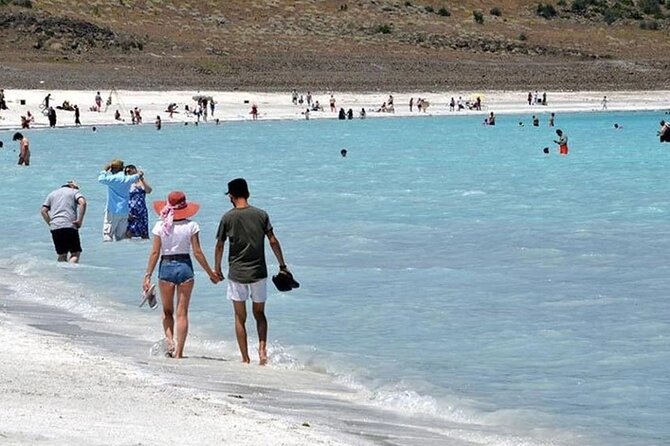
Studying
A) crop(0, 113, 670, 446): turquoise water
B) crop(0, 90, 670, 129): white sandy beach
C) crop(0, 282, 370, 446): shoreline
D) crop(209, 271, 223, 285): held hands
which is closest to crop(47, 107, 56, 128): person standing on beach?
crop(0, 90, 670, 129): white sandy beach

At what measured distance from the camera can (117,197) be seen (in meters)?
19.5

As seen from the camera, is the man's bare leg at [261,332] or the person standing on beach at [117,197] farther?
the person standing on beach at [117,197]

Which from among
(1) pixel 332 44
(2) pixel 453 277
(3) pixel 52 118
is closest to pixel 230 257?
(2) pixel 453 277

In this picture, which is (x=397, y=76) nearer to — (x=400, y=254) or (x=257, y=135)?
(x=257, y=135)

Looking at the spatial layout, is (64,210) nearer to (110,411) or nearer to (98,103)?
(110,411)

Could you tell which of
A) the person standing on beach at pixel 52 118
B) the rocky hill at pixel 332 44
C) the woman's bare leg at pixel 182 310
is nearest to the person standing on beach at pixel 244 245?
the woman's bare leg at pixel 182 310

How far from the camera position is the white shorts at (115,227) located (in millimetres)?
19984

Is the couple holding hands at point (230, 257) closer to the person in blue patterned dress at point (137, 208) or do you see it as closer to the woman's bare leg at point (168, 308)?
the woman's bare leg at point (168, 308)

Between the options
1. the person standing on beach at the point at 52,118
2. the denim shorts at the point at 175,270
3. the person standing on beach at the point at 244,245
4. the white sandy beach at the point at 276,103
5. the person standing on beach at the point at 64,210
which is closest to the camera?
the person standing on beach at the point at 244,245

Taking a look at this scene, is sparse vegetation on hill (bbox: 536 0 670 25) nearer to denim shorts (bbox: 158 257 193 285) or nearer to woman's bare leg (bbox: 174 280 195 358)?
woman's bare leg (bbox: 174 280 195 358)

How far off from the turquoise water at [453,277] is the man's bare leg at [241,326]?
0.33m

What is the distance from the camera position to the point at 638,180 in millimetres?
38531

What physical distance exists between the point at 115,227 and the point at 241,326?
8232 mm

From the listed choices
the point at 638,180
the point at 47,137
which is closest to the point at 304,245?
the point at 638,180
